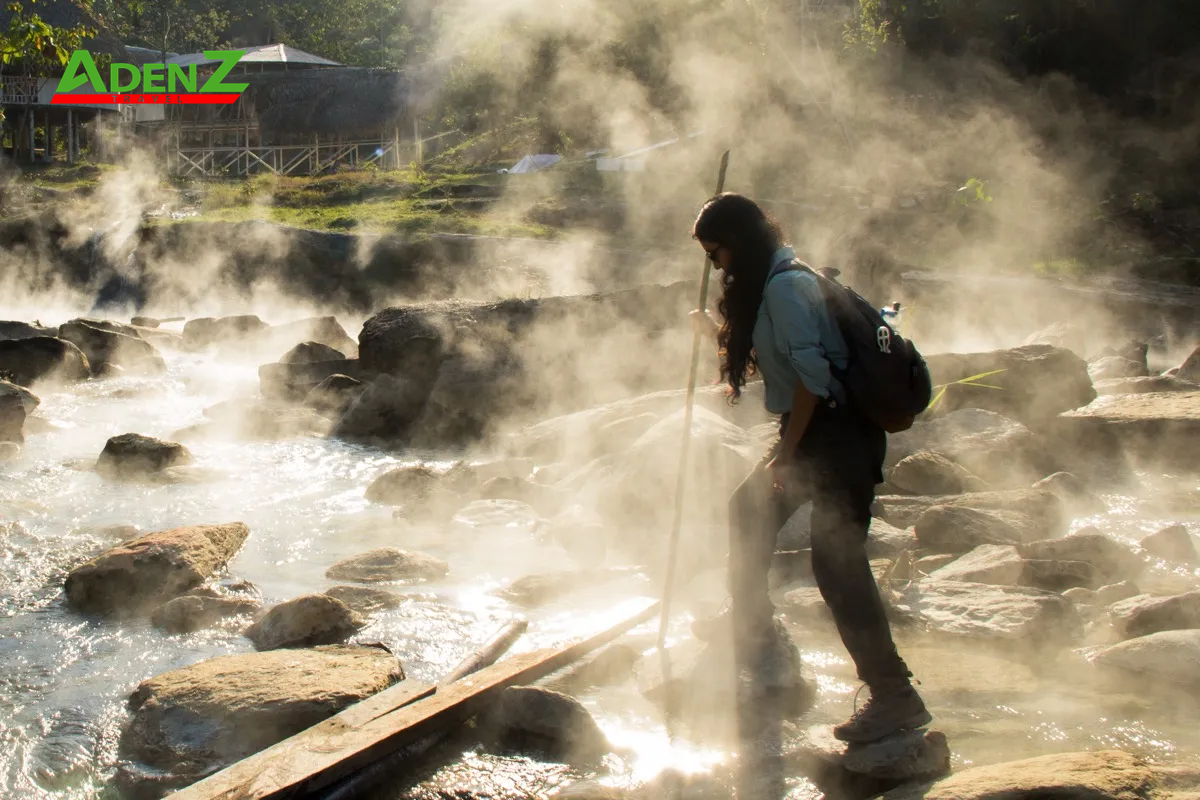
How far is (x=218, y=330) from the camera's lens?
15.6m

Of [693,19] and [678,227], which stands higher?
[693,19]

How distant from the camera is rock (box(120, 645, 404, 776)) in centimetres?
385

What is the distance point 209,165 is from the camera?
35.5m

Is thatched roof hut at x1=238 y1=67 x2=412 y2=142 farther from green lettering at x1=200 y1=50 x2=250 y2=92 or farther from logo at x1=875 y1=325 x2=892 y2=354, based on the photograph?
logo at x1=875 y1=325 x2=892 y2=354

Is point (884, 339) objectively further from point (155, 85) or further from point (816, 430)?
point (155, 85)

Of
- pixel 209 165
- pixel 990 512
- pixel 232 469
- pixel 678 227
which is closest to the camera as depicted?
pixel 990 512

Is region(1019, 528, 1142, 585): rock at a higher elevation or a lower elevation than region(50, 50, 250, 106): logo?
lower

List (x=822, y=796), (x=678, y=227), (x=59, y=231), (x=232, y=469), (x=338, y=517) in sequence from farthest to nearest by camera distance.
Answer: (x=59, y=231), (x=678, y=227), (x=232, y=469), (x=338, y=517), (x=822, y=796)

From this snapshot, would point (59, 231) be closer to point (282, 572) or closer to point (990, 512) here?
point (282, 572)

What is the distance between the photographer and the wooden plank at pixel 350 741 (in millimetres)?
3227

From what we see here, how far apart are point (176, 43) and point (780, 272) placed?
50652 mm

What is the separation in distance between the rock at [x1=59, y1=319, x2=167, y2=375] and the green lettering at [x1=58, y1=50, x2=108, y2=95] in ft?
66.7

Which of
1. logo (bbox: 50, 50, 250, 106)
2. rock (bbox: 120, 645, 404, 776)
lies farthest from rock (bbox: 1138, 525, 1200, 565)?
logo (bbox: 50, 50, 250, 106)

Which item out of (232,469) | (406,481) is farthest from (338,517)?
(232,469)
